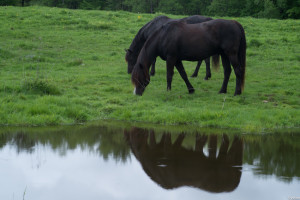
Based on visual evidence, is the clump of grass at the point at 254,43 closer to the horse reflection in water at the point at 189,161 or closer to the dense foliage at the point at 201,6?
the horse reflection in water at the point at 189,161

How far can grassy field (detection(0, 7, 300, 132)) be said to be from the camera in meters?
7.35

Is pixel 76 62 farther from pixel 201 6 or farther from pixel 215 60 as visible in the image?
pixel 201 6

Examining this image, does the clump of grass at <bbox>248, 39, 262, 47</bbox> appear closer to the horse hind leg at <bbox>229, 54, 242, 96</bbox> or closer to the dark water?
the horse hind leg at <bbox>229, 54, 242, 96</bbox>

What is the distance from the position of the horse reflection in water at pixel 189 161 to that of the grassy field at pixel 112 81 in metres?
1.18

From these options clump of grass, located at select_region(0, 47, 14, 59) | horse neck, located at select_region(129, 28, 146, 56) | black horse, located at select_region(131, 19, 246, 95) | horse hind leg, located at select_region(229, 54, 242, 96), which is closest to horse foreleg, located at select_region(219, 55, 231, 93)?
black horse, located at select_region(131, 19, 246, 95)

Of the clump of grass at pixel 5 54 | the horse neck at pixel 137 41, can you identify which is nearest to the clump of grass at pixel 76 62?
the clump of grass at pixel 5 54

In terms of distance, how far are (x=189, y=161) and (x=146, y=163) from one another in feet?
1.81

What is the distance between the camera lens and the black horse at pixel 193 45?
31.0 feet

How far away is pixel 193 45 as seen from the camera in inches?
378

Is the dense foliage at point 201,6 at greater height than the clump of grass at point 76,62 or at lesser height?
greater

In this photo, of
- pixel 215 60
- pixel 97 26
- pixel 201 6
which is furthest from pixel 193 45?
pixel 201 6

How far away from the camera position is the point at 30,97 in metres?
8.48

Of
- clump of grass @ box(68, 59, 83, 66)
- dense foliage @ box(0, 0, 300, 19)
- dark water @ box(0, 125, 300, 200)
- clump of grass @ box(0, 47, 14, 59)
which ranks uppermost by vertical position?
dense foliage @ box(0, 0, 300, 19)

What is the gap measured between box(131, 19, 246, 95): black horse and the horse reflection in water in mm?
3411
